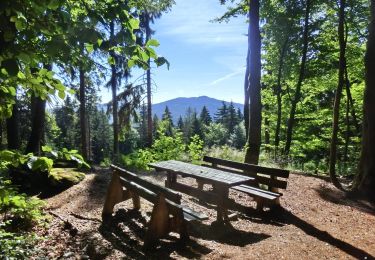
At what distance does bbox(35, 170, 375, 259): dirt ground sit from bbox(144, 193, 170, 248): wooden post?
0.55 feet

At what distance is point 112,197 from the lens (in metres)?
6.39

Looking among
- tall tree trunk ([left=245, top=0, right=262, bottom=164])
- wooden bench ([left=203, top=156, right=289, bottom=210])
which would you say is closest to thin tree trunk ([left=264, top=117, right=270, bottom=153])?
tall tree trunk ([left=245, top=0, right=262, bottom=164])

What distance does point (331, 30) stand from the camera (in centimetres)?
1764

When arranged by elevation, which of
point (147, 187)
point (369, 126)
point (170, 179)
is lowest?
point (170, 179)

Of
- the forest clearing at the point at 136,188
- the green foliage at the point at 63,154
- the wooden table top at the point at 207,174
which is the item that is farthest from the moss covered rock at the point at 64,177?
the green foliage at the point at 63,154

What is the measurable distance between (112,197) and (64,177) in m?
3.10

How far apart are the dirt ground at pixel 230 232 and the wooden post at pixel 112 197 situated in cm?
22

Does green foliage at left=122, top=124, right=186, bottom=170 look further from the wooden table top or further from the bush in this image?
the wooden table top

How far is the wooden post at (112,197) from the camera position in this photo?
20.9 feet

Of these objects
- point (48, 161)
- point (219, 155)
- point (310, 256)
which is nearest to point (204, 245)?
point (310, 256)

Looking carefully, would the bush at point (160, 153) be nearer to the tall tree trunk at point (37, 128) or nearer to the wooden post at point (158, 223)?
the tall tree trunk at point (37, 128)

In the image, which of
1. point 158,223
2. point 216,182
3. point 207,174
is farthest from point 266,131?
point 158,223

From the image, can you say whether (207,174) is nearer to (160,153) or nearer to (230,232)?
(230,232)

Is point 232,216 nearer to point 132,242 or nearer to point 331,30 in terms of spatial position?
point 132,242
